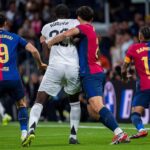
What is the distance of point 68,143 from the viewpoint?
1447 cm

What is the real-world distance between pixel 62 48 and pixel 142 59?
1.82 meters

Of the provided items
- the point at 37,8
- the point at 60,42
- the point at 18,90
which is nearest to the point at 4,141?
the point at 18,90

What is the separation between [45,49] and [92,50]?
2.96 feet

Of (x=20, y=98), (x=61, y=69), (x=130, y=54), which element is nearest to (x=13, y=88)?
(x=20, y=98)

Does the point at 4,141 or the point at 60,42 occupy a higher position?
the point at 60,42

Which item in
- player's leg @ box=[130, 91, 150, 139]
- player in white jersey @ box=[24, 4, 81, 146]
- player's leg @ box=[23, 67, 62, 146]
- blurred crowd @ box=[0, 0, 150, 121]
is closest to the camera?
player's leg @ box=[23, 67, 62, 146]

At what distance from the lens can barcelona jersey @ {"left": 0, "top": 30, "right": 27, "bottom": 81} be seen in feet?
47.0

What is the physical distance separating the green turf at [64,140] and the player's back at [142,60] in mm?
1057

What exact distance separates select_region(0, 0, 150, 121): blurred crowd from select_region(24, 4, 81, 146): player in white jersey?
29.6 ft

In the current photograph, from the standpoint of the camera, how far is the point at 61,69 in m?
14.2

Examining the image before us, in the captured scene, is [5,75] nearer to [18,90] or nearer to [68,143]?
[18,90]

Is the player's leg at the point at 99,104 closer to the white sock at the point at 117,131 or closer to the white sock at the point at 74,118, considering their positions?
the white sock at the point at 117,131

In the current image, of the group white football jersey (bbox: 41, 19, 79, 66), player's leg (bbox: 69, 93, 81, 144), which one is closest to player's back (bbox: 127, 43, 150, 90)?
white football jersey (bbox: 41, 19, 79, 66)

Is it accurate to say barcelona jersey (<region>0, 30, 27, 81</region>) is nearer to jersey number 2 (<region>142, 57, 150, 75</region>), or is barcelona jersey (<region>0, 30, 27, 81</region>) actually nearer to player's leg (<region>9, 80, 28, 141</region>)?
player's leg (<region>9, 80, 28, 141</region>)
